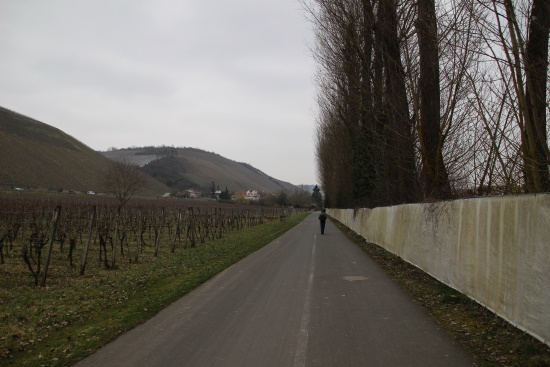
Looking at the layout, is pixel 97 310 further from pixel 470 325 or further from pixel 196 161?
pixel 196 161

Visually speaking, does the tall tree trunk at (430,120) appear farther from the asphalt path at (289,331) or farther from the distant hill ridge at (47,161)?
the distant hill ridge at (47,161)

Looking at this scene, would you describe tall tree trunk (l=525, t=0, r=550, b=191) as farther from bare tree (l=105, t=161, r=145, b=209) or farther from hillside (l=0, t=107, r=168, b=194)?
hillside (l=0, t=107, r=168, b=194)

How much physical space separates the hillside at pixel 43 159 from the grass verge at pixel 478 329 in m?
60.0

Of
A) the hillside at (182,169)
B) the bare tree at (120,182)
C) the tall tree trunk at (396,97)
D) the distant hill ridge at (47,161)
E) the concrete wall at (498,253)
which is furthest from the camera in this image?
the hillside at (182,169)

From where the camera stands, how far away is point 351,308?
7.93 meters

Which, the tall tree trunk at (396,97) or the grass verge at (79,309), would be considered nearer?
the grass verge at (79,309)

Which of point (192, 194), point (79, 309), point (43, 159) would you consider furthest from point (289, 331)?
point (192, 194)

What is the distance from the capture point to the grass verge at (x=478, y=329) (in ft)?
16.9

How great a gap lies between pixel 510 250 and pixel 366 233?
20.0 metres

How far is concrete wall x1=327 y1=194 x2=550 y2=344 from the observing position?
5.27m

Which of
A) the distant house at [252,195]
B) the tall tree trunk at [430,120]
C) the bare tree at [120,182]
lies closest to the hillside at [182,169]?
the distant house at [252,195]

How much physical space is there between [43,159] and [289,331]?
85193 millimetres

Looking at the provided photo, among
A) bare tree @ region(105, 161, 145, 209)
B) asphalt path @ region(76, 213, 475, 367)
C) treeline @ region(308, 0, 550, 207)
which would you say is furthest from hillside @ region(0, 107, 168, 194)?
asphalt path @ region(76, 213, 475, 367)

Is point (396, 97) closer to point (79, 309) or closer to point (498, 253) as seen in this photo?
point (498, 253)
